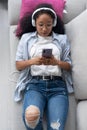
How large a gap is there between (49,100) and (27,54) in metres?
0.33

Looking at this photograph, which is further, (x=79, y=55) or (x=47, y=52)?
(x=79, y=55)

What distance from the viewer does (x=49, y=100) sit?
1914mm

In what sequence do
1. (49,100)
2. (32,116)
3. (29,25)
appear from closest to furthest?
1. (32,116)
2. (49,100)
3. (29,25)

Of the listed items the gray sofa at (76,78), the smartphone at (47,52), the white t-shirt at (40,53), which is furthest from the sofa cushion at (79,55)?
the smartphone at (47,52)

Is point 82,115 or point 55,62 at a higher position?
point 55,62

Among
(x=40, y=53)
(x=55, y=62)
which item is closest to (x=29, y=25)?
(x=40, y=53)

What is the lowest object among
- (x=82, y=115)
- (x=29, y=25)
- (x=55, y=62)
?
(x=82, y=115)

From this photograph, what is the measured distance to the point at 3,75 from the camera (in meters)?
2.49

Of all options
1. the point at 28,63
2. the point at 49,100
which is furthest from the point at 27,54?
the point at 49,100

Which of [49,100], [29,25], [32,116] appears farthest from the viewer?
[29,25]

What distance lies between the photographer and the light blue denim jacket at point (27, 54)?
2.00 meters

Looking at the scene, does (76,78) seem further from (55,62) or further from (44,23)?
(44,23)

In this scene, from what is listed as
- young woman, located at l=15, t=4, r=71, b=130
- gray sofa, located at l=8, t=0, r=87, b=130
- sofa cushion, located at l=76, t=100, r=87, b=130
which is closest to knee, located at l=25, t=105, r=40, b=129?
young woman, located at l=15, t=4, r=71, b=130

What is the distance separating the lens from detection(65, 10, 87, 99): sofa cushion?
195 centimetres
